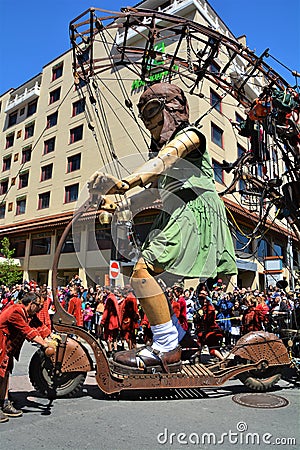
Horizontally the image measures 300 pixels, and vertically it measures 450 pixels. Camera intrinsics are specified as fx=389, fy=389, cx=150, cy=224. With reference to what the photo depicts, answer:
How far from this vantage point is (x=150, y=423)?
3162 mm

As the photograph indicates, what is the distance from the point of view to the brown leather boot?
3.71 metres

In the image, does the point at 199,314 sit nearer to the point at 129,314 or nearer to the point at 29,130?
the point at 129,314

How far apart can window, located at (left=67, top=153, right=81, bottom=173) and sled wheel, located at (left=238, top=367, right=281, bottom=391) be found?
21499 mm

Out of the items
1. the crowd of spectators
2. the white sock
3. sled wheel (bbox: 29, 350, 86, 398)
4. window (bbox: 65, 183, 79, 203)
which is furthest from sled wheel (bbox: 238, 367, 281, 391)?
window (bbox: 65, 183, 79, 203)

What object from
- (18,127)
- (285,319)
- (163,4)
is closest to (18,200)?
(18,127)

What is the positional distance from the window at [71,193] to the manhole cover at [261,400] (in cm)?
2110

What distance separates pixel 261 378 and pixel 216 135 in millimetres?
16941

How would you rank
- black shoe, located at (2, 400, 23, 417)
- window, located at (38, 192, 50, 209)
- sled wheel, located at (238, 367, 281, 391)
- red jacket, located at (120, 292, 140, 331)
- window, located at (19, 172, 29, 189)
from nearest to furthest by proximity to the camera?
black shoe, located at (2, 400, 23, 417) < sled wheel, located at (238, 367, 281, 391) < red jacket, located at (120, 292, 140, 331) < window, located at (38, 192, 50, 209) < window, located at (19, 172, 29, 189)

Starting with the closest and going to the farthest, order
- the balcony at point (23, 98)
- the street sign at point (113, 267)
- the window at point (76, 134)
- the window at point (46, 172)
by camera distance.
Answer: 1. the street sign at point (113, 267)
2. the window at point (76, 134)
3. the window at point (46, 172)
4. the balcony at point (23, 98)

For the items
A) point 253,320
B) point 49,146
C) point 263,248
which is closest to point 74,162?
point 49,146

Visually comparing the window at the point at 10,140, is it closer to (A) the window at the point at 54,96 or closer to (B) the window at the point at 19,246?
(A) the window at the point at 54,96

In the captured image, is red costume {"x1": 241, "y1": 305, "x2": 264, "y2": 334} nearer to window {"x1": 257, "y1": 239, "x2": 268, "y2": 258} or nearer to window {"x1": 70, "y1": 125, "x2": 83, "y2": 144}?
window {"x1": 257, "y1": 239, "x2": 268, "y2": 258}

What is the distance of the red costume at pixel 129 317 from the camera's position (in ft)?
28.1

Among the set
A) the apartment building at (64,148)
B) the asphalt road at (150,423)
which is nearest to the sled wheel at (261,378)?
the asphalt road at (150,423)
